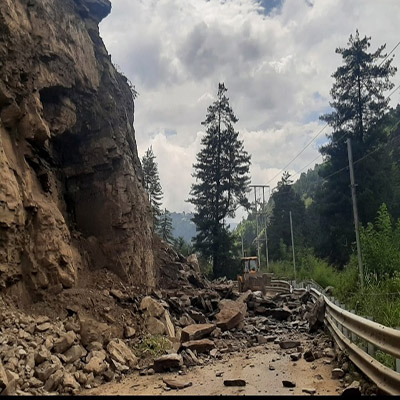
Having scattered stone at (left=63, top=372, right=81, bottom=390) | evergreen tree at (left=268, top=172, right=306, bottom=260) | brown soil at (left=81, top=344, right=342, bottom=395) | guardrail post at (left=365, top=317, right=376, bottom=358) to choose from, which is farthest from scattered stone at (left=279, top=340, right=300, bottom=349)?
evergreen tree at (left=268, top=172, right=306, bottom=260)

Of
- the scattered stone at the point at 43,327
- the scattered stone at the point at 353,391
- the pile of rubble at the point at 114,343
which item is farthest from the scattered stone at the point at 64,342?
the scattered stone at the point at 353,391

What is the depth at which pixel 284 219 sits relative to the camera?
67.4 metres

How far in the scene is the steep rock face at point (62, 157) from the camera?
37.6 ft

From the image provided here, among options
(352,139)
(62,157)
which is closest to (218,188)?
(352,139)

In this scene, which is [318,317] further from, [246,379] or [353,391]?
[353,391]

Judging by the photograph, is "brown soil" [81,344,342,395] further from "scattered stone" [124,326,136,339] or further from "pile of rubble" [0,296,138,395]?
"scattered stone" [124,326,136,339]

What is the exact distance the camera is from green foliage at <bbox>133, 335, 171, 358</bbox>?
10305mm

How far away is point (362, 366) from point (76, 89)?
14.9 metres

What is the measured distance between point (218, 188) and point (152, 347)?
36.8m

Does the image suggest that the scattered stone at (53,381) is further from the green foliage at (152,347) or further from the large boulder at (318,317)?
the large boulder at (318,317)

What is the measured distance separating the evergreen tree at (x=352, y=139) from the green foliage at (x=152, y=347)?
25.8 m

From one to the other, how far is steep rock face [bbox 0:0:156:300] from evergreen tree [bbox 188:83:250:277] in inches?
944

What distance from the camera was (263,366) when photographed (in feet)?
27.7

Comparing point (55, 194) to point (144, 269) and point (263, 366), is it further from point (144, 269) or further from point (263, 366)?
point (263, 366)
